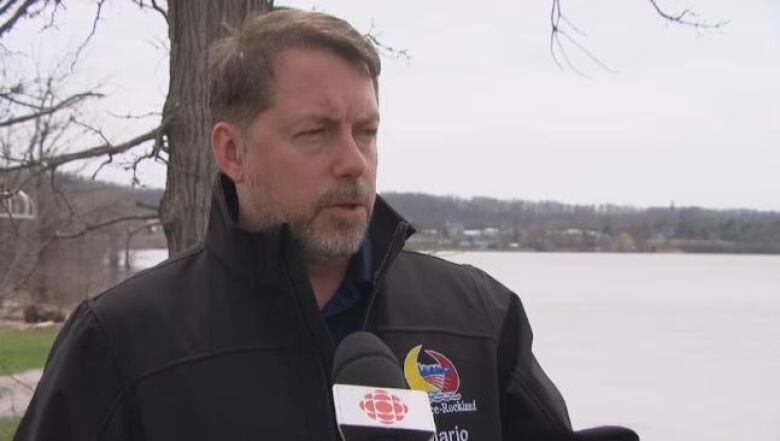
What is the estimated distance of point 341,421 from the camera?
4.40ft

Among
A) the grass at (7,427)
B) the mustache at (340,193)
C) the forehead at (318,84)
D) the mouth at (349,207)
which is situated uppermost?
the forehead at (318,84)

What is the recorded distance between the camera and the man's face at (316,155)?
192cm

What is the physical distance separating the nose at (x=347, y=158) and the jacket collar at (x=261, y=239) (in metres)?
0.16

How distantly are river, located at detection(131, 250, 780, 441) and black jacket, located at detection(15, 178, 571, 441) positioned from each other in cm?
313

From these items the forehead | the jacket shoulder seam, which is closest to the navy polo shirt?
the forehead

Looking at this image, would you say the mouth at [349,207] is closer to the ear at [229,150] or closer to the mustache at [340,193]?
the mustache at [340,193]

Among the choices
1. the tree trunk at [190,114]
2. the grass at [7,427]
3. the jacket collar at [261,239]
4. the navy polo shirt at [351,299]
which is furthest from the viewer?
the grass at [7,427]

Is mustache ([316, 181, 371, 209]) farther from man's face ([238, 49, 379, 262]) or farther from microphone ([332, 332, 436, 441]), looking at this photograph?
microphone ([332, 332, 436, 441])

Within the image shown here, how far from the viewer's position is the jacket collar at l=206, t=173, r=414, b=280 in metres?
1.89

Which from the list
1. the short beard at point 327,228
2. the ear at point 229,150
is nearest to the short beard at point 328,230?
the short beard at point 327,228

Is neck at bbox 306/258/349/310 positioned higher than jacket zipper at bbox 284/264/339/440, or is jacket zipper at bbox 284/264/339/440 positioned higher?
neck at bbox 306/258/349/310

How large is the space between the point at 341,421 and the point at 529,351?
2.99ft

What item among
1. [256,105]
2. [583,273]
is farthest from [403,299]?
[583,273]

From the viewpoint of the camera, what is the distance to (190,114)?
12.8ft
